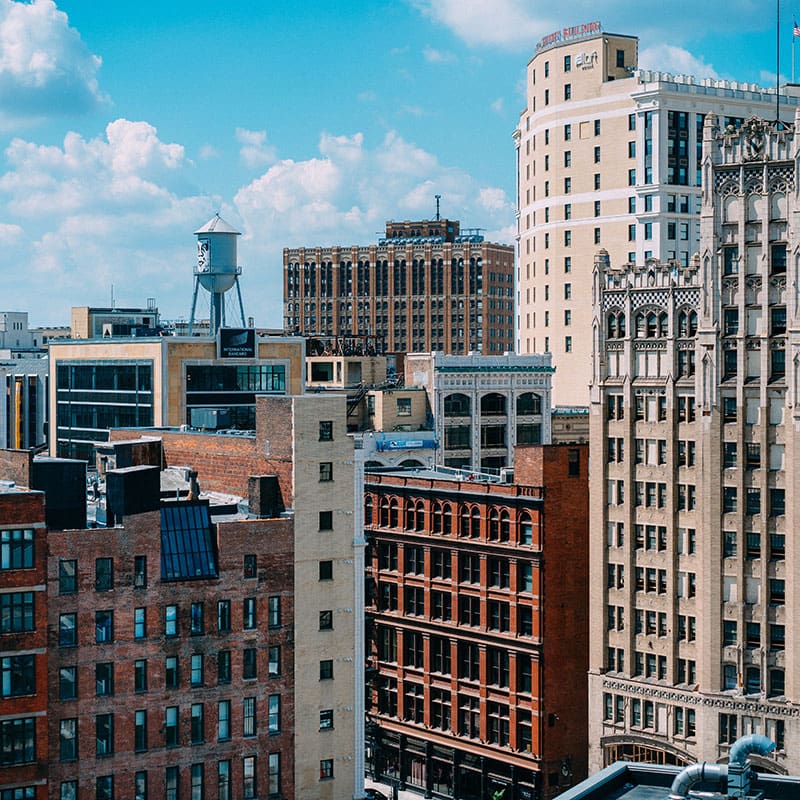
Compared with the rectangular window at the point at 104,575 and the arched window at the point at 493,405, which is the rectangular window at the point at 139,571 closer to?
the rectangular window at the point at 104,575

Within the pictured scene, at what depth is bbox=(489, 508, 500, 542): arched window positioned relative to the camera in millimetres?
129625

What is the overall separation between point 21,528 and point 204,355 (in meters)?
92.4

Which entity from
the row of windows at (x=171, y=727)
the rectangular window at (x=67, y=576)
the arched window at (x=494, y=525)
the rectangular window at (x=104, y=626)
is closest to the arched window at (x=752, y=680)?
the arched window at (x=494, y=525)

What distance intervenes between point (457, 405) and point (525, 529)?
46.6 meters

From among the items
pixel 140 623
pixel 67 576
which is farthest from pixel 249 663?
pixel 67 576

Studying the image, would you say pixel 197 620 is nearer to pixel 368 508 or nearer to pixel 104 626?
pixel 104 626

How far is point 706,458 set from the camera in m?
118

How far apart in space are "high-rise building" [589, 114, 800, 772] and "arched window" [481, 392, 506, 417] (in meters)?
46.4

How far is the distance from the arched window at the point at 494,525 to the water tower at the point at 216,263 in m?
71.3

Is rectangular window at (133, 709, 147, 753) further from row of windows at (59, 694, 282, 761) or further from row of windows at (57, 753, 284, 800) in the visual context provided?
row of windows at (57, 753, 284, 800)

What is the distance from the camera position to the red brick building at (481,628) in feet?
418

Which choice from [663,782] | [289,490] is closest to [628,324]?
[289,490]

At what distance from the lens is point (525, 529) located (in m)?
128

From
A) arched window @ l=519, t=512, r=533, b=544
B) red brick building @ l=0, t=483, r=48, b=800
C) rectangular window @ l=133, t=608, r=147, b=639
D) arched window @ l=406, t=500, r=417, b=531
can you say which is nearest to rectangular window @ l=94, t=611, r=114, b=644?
rectangular window @ l=133, t=608, r=147, b=639
